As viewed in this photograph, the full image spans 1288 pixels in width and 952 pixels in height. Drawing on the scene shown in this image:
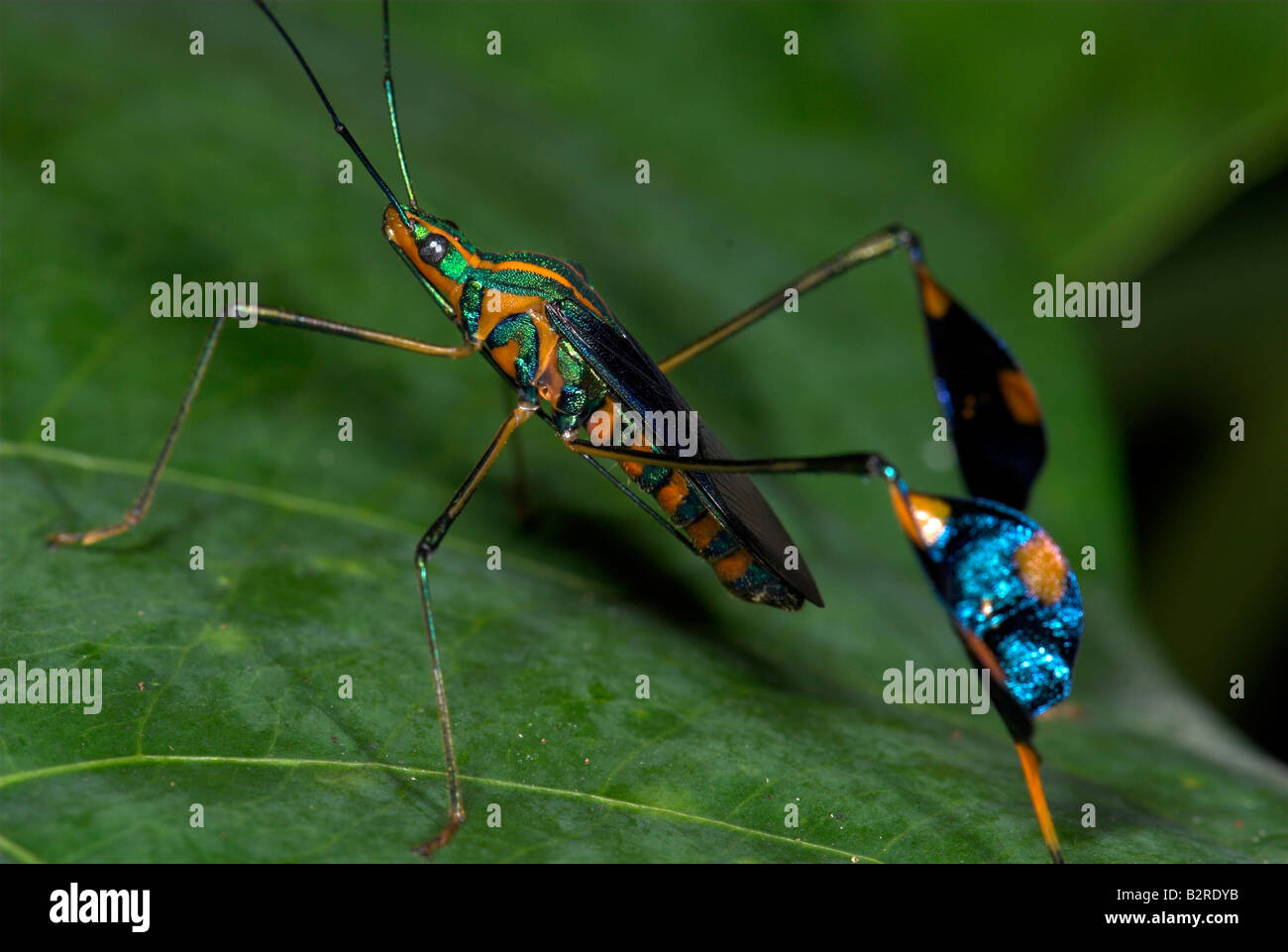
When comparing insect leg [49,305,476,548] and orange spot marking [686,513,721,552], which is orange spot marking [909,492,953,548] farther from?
insect leg [49,305,476,548]

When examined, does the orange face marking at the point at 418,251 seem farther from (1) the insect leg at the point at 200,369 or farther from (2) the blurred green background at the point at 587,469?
(2) the blurred green background at the point at 587,469

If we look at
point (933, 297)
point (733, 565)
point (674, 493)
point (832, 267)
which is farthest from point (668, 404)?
point (933, 297)

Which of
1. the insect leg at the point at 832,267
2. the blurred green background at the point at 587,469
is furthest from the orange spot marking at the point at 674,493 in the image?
the insect leg at the point at 832,267

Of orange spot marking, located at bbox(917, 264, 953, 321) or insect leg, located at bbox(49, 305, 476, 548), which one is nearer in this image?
insect leg, located at bbox(49, 305, 476, 548)

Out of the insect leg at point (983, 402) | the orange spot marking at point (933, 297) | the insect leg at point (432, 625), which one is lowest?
the insect leg at point (432, 625)

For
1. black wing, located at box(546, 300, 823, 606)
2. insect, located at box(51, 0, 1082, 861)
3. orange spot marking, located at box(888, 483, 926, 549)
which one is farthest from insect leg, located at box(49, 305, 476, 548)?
orange spot marking, located at box(888, 483, 926, 549)

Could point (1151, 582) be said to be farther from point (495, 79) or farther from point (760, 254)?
point (495, 79)
